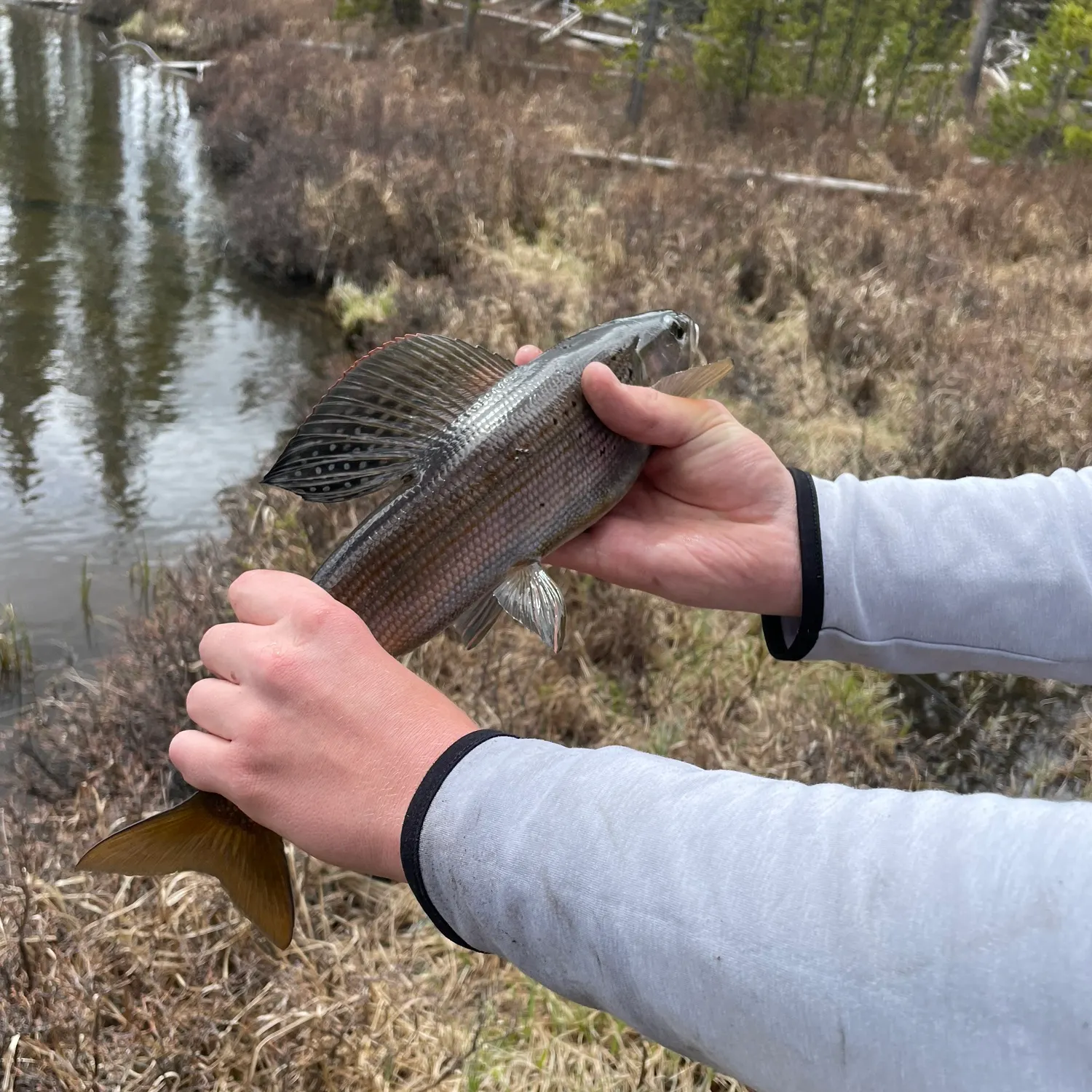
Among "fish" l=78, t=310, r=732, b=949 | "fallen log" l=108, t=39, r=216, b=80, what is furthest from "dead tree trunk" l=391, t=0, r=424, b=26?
"fish" l=78, t=310, r=732, b=949

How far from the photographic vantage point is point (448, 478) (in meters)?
1.98

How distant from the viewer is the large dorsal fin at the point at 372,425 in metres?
1.93

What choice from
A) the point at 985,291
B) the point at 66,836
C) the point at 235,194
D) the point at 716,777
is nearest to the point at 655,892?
the point at 716,777

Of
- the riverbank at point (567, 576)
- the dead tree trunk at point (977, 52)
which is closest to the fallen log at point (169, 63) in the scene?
the riverbank at point (567, 576)

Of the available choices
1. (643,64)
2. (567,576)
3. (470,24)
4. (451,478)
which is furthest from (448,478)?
(470,24)

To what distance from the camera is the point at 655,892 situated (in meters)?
1.17

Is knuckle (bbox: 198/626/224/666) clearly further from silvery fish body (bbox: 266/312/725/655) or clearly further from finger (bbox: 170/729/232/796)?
silvery fish body (bbox: 266/312/725/655)

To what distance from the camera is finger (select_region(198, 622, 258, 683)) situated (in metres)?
1.55

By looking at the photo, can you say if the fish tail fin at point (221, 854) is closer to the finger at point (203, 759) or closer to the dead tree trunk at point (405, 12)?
the finger at point (203, 759)

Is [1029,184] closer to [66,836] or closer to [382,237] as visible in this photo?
[382,237]

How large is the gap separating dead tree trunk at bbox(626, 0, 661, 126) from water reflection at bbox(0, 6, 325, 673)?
7268 millimetres

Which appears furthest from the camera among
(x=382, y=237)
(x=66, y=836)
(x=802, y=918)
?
(x=382, y=237)

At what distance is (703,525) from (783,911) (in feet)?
4.66

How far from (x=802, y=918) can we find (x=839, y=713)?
343cm
